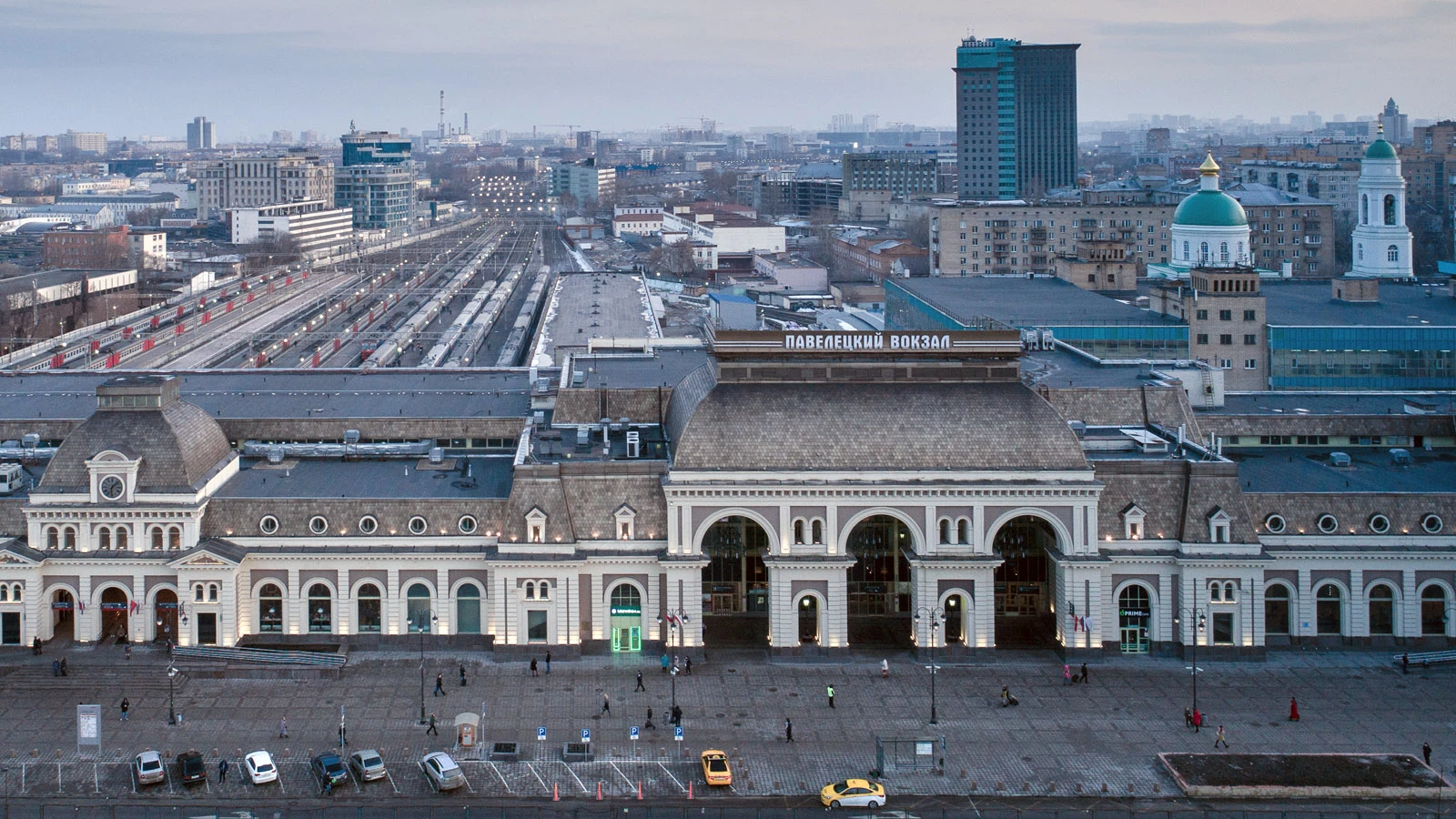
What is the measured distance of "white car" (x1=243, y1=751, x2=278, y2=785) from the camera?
71500 millimetres

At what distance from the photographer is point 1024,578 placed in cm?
9812

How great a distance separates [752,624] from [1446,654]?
122ft

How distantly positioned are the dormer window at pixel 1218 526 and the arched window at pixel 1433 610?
38.5 feet

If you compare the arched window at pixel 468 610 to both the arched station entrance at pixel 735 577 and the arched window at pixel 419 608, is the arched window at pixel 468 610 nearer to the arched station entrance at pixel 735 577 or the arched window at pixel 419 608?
the arched window at pixel 419 608

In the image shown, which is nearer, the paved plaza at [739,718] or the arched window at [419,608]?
the paved plaza at [739,718]

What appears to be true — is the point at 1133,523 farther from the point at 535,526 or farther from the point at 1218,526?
the point at 535,526

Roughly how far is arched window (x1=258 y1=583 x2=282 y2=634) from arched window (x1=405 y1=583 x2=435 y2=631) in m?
7.01

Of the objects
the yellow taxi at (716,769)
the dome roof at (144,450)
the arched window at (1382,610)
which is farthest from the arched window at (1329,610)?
the dome roof at (144,450)

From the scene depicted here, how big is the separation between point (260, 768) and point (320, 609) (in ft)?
70.2

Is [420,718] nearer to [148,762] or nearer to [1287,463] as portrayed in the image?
[148,762]

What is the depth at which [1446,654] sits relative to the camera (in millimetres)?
89125

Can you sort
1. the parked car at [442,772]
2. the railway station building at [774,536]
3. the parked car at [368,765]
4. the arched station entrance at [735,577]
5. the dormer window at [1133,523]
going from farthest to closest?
1. the arched station entrance at [735,577]
2. the dormer window at [1133,523]
3. the railway station building at [774,536]
4. the parked car at [368,765]
5. the parked car at [442,772]

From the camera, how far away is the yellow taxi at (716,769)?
71.4 meters

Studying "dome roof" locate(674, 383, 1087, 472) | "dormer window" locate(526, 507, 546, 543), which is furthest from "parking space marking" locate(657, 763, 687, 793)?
"dome roof" locate(674, 383, 1087, 472)
